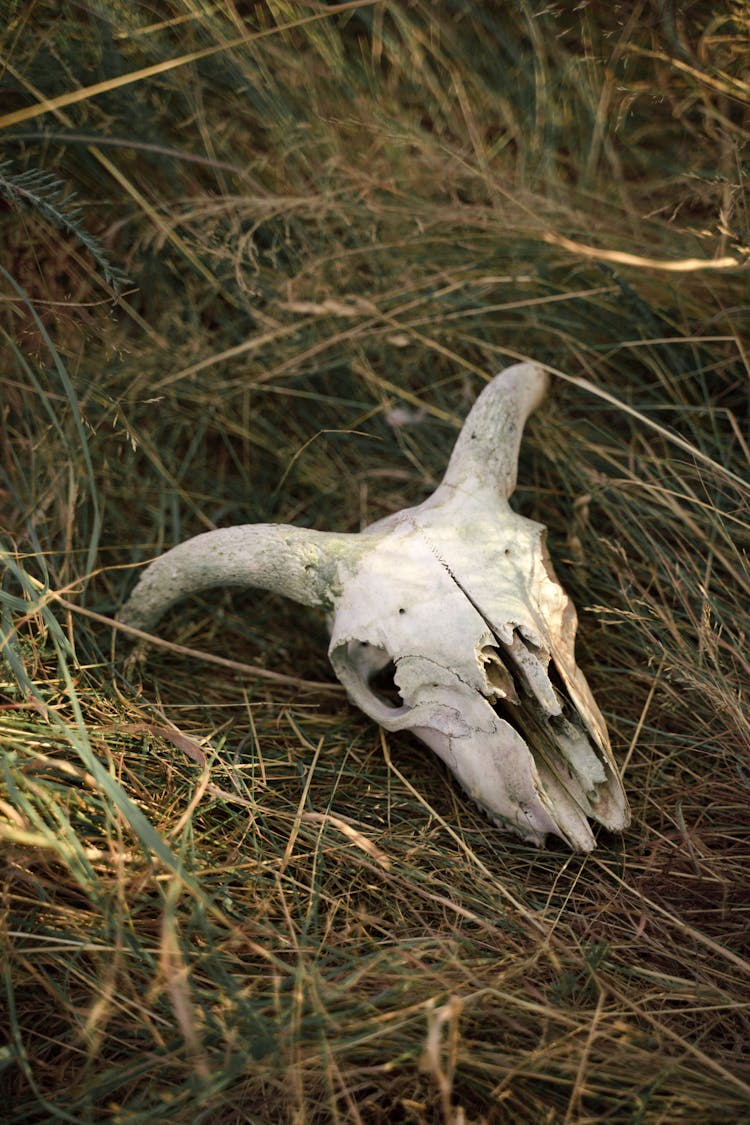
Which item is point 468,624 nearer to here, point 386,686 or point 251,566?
point 386,686

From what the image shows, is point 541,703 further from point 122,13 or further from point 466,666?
point 122,13

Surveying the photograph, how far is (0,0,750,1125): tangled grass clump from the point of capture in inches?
56.1

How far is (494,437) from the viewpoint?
209 cm

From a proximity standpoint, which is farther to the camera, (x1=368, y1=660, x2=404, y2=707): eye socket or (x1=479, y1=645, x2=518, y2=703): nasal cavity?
(x1=368, y1=660, x2=404, y2=707): eye socket

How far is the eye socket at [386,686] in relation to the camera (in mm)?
2050

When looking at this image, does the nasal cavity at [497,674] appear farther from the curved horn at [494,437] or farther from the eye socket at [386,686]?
the curved horn at [494,437]

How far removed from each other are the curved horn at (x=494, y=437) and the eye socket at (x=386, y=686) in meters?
0.45

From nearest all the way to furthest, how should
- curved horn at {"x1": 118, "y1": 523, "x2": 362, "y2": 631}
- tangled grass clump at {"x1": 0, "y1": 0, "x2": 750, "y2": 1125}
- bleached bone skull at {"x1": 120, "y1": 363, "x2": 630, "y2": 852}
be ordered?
tangled grass clump at {"x1": 0, "y1": 0, "x2": 750, "y2": 1125} → bleached bone skull at {"x1": 120, "y1": 363, "x2": 630, "y2": 852} → curved horn at {"x1": 118, "y1": 523, "x2": 362, "y2": 631}

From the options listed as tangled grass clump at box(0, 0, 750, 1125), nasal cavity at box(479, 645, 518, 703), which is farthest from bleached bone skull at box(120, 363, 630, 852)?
tangled grass clump at box(0, 0, 750, 1125)

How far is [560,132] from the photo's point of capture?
2891mm

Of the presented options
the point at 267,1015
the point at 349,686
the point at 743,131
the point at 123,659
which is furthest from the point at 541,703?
the point at 743,131

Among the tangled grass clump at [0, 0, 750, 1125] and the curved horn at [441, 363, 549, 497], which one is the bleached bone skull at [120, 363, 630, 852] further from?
the tangled grass clump at [0, 0, 750, 1125]

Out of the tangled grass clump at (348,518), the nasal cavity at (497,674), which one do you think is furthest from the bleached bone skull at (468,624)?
the tangled grass clump at (348,518)

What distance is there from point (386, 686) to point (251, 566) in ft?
1.41
